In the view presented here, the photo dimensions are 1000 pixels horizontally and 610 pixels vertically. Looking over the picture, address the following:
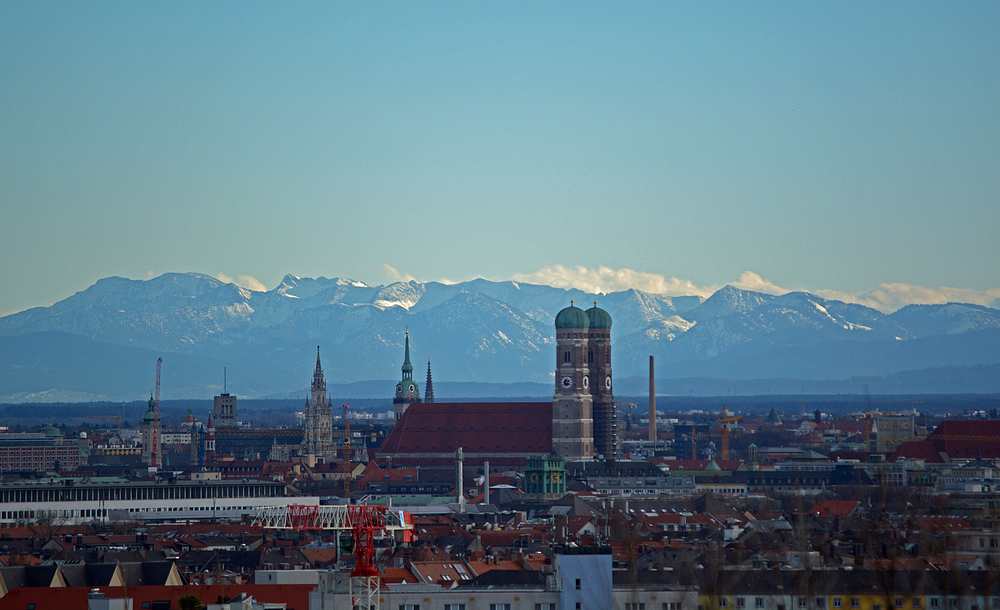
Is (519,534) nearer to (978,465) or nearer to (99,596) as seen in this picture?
(99,596)

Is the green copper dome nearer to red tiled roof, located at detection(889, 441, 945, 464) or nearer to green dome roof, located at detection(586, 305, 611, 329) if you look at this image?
green dome roof, located at detection(586, 305, 611, 329)

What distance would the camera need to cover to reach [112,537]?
97.1 meters

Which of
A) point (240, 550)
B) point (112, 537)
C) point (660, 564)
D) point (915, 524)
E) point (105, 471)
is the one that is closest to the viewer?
point (660, 564)

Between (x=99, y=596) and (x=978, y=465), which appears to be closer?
(x=99, y=596)

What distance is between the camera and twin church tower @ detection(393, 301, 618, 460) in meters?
168

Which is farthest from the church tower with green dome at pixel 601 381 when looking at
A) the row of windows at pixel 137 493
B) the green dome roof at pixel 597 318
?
the row of windows at pixel 137 493

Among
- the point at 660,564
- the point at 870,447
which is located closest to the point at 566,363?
the point at 870,447

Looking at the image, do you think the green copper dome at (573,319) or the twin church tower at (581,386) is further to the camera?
the twin church tower at (581,386)

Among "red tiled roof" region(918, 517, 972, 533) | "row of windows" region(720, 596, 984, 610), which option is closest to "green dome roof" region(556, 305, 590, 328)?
"red tiled roof" region(918, 517, 972, 533)

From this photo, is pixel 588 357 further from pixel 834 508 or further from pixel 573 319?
pixel 834 508

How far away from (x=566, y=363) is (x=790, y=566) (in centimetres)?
10306

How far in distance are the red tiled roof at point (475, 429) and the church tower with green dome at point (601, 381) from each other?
506 cm

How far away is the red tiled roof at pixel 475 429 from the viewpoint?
174125 mm

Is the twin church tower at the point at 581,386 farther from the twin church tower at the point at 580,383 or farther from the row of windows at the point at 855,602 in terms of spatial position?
the row of windows at the point at 855,602
